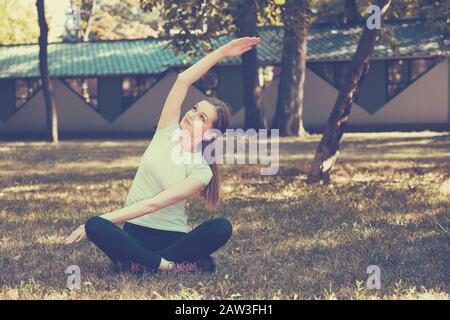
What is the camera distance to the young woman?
6.14 metres

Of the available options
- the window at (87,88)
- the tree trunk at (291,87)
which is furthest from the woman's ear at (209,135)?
the window at (87,88)

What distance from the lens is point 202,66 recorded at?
6.31 meters

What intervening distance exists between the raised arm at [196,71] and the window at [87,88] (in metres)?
31.7

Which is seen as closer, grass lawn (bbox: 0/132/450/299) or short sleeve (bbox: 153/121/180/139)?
grass lawn (bbox: 0/132/450/299)

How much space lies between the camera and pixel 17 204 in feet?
38.6

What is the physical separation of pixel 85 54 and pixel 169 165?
3362 cm

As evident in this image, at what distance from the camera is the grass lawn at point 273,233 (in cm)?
617

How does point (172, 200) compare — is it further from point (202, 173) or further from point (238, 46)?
point (238, 46)

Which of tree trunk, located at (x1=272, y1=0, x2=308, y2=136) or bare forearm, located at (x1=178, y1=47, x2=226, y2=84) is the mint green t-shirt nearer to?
bare forearm, located at (x1=178, y1=47, x2=226, y2=84)

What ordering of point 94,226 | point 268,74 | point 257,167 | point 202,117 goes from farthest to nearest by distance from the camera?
point 268,74 < point 257,167 < point 94,226 < point 202,117

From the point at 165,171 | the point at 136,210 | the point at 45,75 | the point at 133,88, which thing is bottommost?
the point at 133,88

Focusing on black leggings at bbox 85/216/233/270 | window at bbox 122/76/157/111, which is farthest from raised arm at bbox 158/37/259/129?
window at bbox 122/76/157/111

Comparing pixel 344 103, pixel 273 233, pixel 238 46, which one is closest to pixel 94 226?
pixel 238 46

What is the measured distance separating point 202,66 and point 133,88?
3147cm
